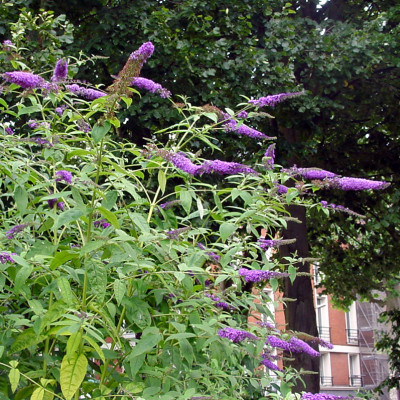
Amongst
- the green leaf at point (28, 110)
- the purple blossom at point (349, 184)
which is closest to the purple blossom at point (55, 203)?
the green leaf at point (28, 110)

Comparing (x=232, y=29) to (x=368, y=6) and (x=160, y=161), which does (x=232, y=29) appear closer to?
(x=368, y=6)

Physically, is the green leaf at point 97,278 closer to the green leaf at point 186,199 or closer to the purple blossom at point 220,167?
the green leaf at point 186,199

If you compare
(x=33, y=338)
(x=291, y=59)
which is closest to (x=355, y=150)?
(x=291, y=59)

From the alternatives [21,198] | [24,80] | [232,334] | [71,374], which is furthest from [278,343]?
[24,80]

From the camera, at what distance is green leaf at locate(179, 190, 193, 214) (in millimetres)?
2221

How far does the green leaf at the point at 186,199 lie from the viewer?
7.29 ft

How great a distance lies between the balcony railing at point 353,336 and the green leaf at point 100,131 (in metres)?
35.3

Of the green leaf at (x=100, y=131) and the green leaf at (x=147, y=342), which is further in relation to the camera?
the green leaf at (x=147, y=342)

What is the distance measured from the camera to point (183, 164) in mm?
2270

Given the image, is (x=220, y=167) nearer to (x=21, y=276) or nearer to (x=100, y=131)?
(x=100, y=131)

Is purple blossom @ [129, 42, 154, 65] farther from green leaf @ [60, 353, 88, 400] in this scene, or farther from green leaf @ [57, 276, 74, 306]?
green leaf @ [60, 353, 88, 400]

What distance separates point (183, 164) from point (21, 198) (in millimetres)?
640

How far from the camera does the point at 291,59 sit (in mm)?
7598

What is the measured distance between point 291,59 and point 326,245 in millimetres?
5598
